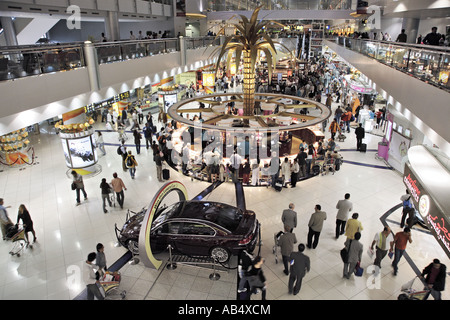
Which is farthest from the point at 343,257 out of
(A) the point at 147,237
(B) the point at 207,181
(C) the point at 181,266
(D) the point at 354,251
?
(B) the point at 207,181

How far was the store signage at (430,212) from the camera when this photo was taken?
7201 millimetres

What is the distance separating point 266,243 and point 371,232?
340cm

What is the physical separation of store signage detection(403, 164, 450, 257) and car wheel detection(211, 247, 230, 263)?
5162 millimetres

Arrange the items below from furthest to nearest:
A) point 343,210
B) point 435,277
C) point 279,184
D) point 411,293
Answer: point 279,184 → point 343,210 → point 411,293 → point 435,277

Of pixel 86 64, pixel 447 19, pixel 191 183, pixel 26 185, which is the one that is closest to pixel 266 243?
pixel 191 183

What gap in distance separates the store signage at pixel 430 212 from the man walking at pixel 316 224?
8.52 feet

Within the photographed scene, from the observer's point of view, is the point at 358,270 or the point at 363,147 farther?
the point at 363,147

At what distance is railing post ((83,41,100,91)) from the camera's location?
1242 centimetres

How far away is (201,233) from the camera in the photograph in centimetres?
845

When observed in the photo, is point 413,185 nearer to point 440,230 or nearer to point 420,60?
point 440,230

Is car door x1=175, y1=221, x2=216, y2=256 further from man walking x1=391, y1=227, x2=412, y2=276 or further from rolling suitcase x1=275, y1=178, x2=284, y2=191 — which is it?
rolling suitcase x1=275, y1=178, x2=284, y2=191

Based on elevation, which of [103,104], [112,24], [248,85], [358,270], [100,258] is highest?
[112,24]

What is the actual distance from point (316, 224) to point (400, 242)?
2.06 metres

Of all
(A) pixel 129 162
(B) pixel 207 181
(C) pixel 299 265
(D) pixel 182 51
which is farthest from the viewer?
(D) pixel 182 51
